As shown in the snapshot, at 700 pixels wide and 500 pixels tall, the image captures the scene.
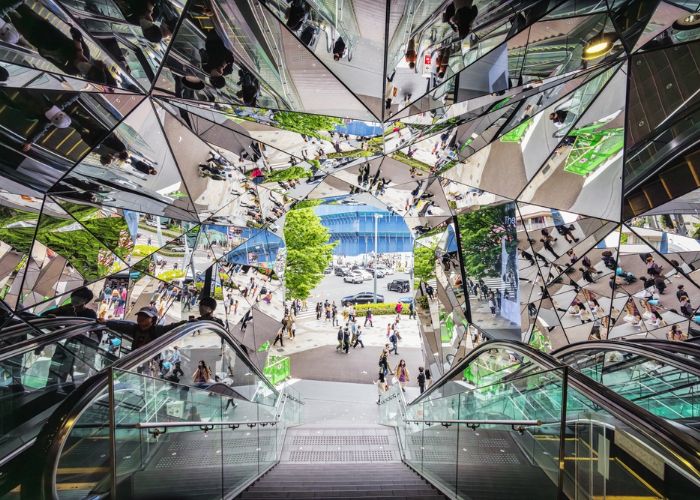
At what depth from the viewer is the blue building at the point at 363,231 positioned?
3966 centimetres

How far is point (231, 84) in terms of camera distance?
4.75 m

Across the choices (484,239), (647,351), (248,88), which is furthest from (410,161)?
(647,351)

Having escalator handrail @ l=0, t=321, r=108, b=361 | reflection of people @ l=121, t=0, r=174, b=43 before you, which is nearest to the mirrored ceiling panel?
reflection of people @ l=121, t=0, r=174, b=43

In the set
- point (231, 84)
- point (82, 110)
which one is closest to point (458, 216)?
point (231, 84)

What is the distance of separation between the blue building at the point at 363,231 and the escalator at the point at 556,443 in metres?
35.0

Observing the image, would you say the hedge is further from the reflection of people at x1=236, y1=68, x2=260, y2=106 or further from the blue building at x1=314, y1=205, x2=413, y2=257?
the reflection of people at x1=236, y1=68, x2=260, y2=106

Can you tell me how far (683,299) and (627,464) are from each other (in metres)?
5.14

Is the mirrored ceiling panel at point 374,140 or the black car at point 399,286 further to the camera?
the black car at point 399,286

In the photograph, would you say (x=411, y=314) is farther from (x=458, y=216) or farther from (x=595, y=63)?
(x=595, y=63)

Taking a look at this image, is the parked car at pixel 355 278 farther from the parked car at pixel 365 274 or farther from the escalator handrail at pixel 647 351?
the escalator handrail at pixel 647 351

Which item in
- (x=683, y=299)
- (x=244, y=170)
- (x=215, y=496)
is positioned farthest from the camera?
(x=244, y=170)

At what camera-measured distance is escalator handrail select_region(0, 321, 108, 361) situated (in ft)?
11.3

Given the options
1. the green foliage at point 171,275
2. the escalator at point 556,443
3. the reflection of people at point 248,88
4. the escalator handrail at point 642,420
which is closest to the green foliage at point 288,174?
the reflection of people at point 248,88

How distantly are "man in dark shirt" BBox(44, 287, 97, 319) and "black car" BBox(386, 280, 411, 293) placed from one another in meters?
26.4
